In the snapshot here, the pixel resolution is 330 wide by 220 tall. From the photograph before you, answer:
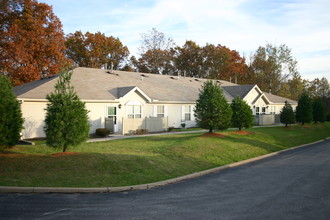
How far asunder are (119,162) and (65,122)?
3.12 meters

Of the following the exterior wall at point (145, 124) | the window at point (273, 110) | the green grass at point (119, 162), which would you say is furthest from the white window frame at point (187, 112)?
the window at point (273, 110)

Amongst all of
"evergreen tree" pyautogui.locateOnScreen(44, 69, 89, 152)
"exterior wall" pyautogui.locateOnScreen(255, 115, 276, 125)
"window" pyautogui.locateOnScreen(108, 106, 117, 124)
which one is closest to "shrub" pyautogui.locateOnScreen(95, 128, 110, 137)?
"window" pyautogui.locateOnScreen(108, 106, 117, 124)

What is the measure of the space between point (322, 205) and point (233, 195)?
2481mm

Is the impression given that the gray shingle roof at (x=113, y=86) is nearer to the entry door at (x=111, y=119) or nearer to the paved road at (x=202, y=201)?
the entry door at (x=111, y=119)

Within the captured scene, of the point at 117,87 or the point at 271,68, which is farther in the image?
the point at 271,68

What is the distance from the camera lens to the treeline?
30.8m

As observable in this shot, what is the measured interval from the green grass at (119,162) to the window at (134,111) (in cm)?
749

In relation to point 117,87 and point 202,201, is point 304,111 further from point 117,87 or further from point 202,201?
point 202,201

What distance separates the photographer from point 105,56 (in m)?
50.7

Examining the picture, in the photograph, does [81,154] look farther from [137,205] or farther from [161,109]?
[161,109]

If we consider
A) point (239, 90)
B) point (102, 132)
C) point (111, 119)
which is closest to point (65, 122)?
point (102, 132)

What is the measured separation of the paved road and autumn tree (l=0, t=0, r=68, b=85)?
26.3 meters

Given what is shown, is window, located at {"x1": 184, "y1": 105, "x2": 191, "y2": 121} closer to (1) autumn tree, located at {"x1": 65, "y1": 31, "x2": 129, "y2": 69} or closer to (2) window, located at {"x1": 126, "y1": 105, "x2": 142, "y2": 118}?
(2) window, located at {"x1": 126, "y1": 105, "x2": 142, "y2": 118}

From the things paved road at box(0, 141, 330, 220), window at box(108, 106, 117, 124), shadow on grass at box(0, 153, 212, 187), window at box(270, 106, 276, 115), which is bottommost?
paved road at box(0, 141, 330, 220)
